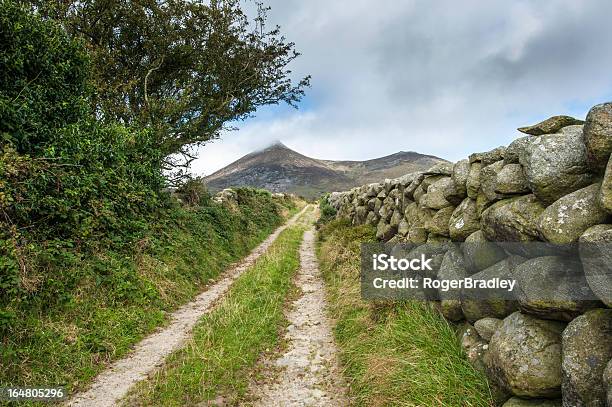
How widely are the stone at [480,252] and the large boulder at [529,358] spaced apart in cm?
93

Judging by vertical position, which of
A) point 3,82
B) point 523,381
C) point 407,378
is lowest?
point 407,378

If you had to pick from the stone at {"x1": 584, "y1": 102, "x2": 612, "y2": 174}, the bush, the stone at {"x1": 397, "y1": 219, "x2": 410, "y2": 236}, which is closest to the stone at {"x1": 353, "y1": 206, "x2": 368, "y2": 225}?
the stone at {"x1": 397, "y1": 219, "x2": 410, "y2": 236}

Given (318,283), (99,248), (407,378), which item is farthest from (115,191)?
(407,378)

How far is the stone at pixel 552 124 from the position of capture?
13.9ft

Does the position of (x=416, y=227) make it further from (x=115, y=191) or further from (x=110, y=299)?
(x=115, y=191)

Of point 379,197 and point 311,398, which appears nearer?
point 311,398

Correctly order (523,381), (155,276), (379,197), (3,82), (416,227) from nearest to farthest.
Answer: (523,381)
(416,227)
(3,82)
(155,276)
(379,197)

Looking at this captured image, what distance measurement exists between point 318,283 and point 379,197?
387 centimetres

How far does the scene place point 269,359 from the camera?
6.47m

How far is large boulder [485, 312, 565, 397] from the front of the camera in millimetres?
3379

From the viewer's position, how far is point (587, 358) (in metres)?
2.95

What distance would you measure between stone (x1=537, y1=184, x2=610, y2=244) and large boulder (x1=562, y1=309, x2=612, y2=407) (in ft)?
2.35

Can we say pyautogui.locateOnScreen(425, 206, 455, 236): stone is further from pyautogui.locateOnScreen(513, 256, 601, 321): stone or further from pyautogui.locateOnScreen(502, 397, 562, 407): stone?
pyautogui.locateOnScreen(502, 397, 562, 407): stone

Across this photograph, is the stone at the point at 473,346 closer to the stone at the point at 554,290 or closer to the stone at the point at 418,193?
the stone at the point at 554,290
